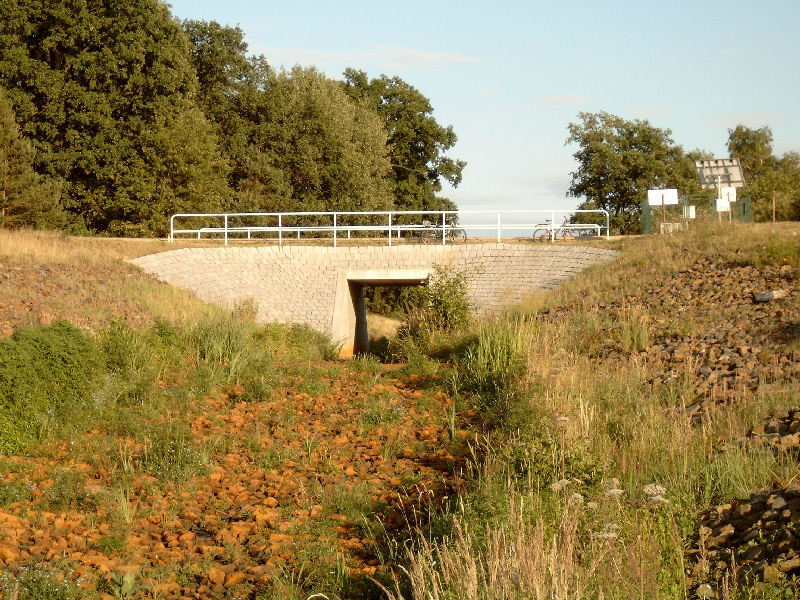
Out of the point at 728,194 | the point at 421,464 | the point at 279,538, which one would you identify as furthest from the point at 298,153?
the point at 279,538

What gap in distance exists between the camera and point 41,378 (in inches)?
431

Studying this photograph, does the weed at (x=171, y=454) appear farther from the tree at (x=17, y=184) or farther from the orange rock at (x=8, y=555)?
the tree at (x=17, y=184)

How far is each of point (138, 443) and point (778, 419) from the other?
6800 mm

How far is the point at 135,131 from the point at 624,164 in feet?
90.3

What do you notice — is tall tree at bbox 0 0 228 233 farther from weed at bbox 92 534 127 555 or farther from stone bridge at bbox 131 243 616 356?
weed at bbox 92 534 127 555

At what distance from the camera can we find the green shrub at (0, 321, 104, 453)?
10.1 meters

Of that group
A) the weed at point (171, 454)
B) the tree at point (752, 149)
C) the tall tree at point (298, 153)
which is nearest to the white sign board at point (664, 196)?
the tall tree at point (298, 153)

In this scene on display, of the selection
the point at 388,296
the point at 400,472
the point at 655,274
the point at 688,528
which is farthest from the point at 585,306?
the point at 388,296

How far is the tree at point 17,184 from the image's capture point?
29203mm

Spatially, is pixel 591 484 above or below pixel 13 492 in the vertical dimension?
above

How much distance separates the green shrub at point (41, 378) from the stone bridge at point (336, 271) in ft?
41.9

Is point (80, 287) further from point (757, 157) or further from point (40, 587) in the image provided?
point (757, 157)

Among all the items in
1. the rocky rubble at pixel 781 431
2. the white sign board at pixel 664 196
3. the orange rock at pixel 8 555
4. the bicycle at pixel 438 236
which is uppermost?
the white sign board at pixel 664 196

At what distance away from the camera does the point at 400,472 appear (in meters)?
9.41
